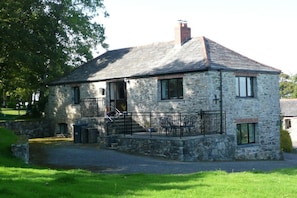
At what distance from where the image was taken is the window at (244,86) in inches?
974

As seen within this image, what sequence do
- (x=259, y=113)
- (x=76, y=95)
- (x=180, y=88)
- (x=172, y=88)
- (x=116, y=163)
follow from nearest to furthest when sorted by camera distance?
(x=116, y=163) < (x=180, y=88) < (x=172, y=88) < (x=259, y=113) < (x=76, y=95)

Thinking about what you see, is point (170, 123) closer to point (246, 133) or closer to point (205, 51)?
point (205, 51)

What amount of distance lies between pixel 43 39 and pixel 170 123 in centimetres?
1277

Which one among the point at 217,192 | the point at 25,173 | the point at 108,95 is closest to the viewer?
the point at 217,192

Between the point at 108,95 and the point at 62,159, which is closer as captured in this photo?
the point at 62,159

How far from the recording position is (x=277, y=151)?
87.6 ft

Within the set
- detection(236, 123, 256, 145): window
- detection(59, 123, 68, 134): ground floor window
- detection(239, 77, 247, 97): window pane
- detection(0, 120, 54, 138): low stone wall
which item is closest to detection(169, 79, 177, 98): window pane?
detection(239, 77, 247, 97): window pane

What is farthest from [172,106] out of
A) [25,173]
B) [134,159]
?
[25,173]

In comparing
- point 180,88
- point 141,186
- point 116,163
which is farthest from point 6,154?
point 180,88

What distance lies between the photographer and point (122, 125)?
25859mm

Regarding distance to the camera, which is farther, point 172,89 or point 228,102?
point 172,89

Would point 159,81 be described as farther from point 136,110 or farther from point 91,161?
point 91,161

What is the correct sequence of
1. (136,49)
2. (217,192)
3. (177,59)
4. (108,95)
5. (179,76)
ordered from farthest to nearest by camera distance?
1. (136,49)
2. (108,95)
3. (177,59)
4. (179,76)
5. (217,192)

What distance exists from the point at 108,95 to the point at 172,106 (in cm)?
595
